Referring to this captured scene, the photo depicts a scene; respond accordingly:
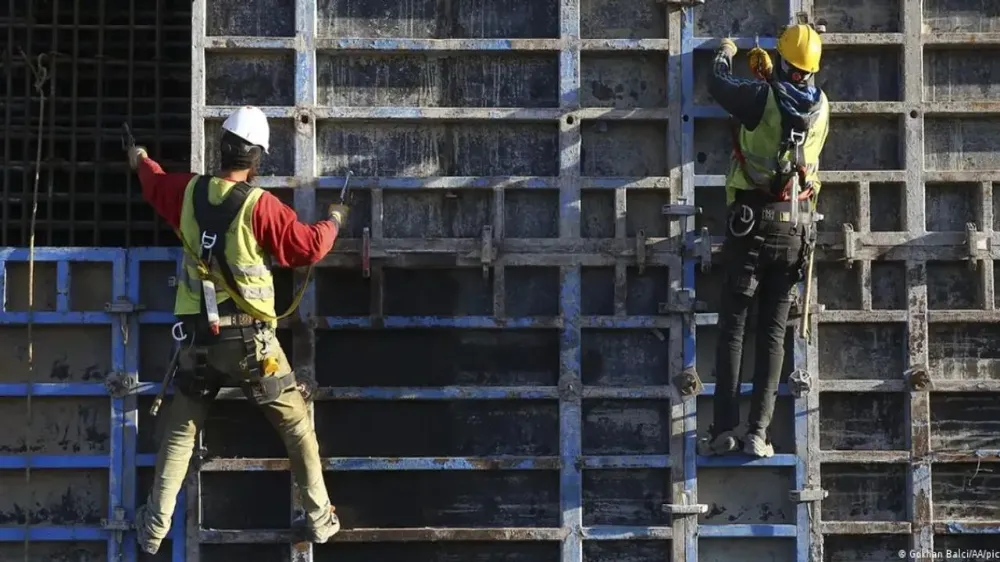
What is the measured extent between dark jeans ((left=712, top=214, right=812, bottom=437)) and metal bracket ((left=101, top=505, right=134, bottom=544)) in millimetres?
3829

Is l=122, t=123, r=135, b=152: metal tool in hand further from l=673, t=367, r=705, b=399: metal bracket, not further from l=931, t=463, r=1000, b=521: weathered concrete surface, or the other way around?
l=931, t=463, r=1000, b=521: weathered concrete surface

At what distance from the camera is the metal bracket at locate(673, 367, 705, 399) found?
7391 millimetres

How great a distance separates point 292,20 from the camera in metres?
7.51

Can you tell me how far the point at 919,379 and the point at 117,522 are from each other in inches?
206

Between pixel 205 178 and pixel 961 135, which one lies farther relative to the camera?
pixel 961 135

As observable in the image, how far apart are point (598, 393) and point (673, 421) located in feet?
1.71

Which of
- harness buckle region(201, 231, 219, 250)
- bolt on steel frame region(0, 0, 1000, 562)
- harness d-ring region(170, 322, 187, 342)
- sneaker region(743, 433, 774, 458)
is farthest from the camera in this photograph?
bolt on steel frame region(0, 0, 1000, 562)

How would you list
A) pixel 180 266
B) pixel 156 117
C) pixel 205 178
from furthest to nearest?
pixel 156 117 → pixel 180 266 → pixel 205 178

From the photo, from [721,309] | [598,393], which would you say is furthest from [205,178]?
[721,309]

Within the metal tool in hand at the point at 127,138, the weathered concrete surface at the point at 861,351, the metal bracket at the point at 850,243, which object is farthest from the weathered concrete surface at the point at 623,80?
the metal tool in hand at the point at 127,138

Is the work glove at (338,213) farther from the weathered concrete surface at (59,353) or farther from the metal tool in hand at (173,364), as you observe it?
the weathered concrete surface at (59,353)

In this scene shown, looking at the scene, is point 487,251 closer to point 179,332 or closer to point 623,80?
point 623,80

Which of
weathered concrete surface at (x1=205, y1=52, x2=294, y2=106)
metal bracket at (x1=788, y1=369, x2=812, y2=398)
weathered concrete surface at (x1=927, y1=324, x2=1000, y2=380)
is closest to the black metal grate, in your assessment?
weathered concrete surface at (x1=205, y1=52, x2=294, y2=106)

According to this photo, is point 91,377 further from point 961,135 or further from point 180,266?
point 961,135
